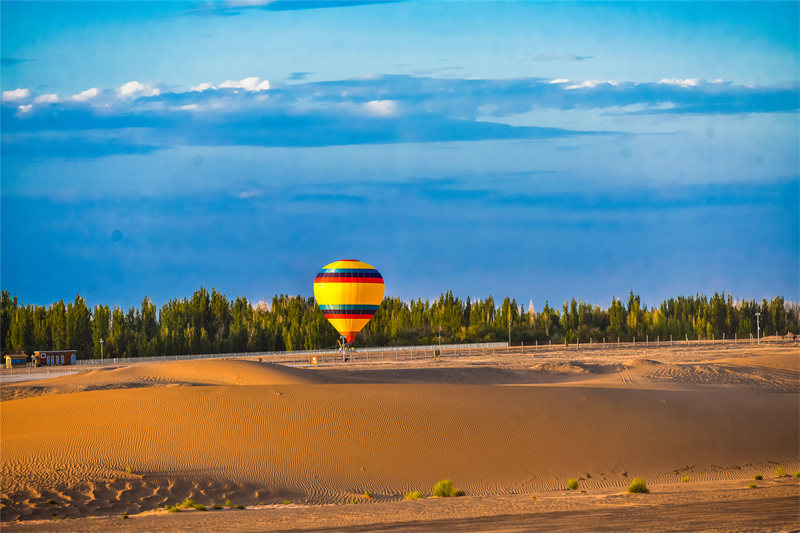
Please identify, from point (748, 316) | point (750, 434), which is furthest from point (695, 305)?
point (750, 434)

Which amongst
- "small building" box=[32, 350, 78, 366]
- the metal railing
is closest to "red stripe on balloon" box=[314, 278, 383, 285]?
the metal railing

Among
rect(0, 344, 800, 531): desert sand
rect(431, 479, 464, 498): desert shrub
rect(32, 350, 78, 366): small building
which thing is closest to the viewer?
rect(0, 344, 800, 531): desert sand

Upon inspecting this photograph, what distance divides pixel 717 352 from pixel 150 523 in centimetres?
6502

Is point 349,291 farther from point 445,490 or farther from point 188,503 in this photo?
point 188,503

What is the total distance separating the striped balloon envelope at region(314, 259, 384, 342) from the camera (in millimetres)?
60375

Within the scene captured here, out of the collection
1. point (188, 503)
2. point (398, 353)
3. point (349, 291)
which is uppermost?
point (349, 291)

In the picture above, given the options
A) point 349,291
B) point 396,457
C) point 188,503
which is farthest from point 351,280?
point 188,503

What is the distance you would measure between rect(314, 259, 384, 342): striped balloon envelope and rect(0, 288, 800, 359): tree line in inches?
793

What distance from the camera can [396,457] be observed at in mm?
23000

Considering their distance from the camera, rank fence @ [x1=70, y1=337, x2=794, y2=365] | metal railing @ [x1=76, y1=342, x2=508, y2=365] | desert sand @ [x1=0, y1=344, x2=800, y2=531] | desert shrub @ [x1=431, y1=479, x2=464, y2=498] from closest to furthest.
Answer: desert sand @ [x1=0, y1=344, x2=800, y2=531]
desert shrub @ [x1=431, y1=479, x2=464, y2=498]
metal railing @ [x1=76, y1=342, x2=508, y2=365]
fence @ [x1=70, y1=337, x2=794, y2=365]

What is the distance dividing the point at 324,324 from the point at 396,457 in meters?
62.0

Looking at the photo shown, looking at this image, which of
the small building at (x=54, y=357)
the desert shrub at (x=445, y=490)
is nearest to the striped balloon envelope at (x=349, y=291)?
the small building at (x=54, y=357)

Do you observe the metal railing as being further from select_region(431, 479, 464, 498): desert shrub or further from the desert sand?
select_region(431, 479, 464, 498): desert shrub

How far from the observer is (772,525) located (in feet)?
41.5
